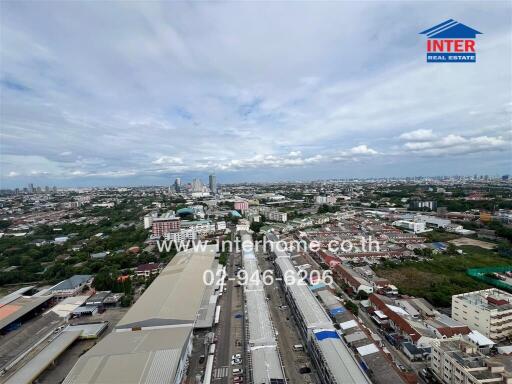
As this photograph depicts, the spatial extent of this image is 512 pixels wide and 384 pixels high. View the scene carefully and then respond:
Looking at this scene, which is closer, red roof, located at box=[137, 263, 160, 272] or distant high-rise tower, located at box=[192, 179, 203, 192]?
red roof, located at box=[137, 263, 160, 272]

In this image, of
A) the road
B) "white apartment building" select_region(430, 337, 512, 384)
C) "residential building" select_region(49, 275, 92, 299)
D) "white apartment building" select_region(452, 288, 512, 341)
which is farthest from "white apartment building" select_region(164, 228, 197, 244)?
"white apartment building" select_region(430, 337, 512, 384)

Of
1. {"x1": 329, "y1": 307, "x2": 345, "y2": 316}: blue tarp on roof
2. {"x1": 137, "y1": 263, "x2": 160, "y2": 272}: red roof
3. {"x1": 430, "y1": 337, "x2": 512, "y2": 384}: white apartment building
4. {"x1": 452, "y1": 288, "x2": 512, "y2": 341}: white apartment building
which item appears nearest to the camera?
{"x1": 430, "y1": 337, "x2": 512, "y2": 384}: white apartment building

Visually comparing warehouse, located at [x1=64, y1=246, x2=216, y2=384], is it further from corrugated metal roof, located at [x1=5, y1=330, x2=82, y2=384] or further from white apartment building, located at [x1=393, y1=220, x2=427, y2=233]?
white apartment building, located at [x1=393, y1=220, x2=427, y2=233]

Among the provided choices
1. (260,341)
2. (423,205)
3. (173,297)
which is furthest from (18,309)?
(423,205)

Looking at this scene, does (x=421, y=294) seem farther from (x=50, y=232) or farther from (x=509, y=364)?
(x=50, y=232)

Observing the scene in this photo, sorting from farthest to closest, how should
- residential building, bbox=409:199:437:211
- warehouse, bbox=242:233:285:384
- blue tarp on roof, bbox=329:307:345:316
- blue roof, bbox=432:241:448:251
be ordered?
residential building, bbox=409:199:437:211 < blue roof, bbox=432:241:448:251 < blue tarp on roof, bbox=329:307:345:316 < warehouse, bbox=242:233:285:384

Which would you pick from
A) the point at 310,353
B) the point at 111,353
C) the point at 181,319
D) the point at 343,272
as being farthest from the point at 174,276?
the point at 343,272
